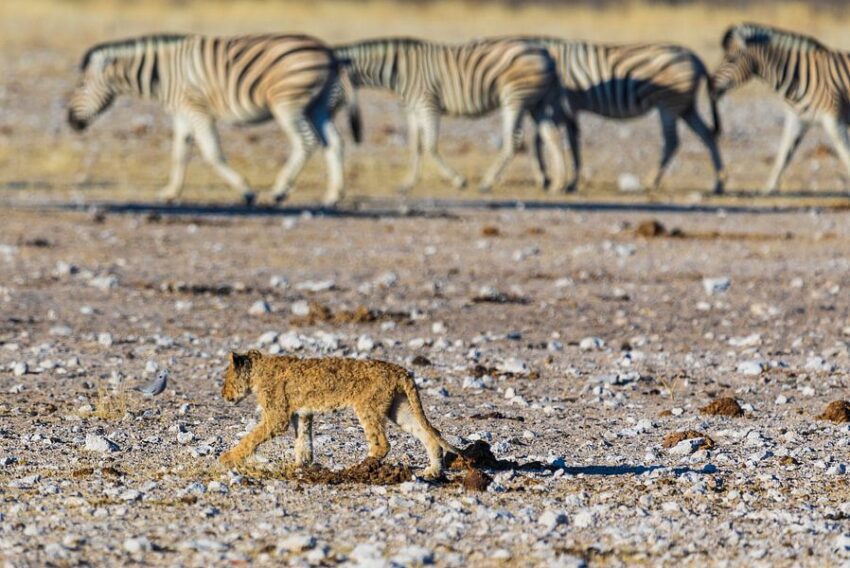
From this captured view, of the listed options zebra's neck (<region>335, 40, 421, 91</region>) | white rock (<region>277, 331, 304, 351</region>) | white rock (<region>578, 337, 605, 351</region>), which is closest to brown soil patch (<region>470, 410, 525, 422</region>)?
white rock (<region>277, 331, 304, 351</region>)

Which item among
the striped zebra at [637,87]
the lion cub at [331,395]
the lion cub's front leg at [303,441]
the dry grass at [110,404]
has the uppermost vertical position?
the striped zebra at [637,87]

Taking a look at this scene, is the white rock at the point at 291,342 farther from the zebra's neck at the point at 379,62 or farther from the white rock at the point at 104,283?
the zebra's neck at the point at 379,62

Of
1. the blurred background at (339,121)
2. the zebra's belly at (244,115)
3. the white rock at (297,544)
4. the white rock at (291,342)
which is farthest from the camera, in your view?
the blurred background at (339,121)

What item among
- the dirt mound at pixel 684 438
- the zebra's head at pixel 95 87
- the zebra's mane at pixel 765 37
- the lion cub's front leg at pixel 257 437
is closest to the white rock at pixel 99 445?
the lion cub's front leg at pixel 257 437

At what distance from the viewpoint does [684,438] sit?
8742 millimetres

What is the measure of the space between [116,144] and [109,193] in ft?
14.4

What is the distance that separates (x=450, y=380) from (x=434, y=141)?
13.3 metres

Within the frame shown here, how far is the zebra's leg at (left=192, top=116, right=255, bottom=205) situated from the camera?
69.6ft

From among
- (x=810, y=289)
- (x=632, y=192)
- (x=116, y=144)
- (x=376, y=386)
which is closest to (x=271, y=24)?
(x=116, y=144)

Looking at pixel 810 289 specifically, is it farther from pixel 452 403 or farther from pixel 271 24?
pixel 271 24

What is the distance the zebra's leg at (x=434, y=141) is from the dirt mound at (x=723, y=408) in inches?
552

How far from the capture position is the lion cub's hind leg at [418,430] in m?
7.45

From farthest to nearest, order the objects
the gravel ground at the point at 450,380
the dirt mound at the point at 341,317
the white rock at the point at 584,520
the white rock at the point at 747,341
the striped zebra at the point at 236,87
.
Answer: the striped zebra at the point at 236,87 < the dirt mound at the point at 341,317 < the white rock at the point at 747,341 < the white rock at the point at 584,520 < the gravel ground at the point at 450,380

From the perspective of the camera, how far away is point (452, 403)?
9930 mm
